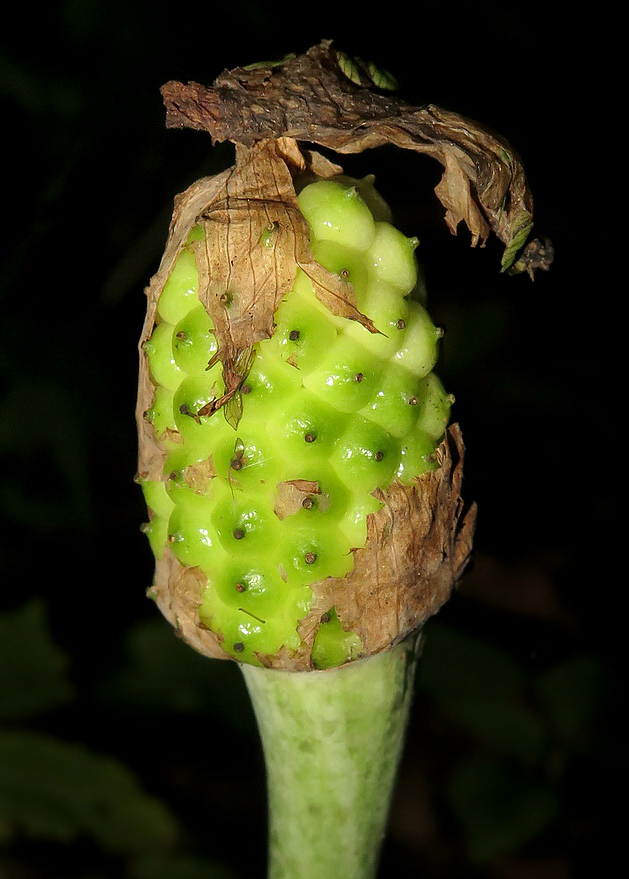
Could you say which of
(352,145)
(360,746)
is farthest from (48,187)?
(360,746)

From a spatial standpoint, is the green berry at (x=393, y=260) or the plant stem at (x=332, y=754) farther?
the plant stem at (x=332, y=754)

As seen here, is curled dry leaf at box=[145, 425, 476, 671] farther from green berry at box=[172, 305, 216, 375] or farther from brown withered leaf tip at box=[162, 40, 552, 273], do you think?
brown withered leaf tip at box=[162, 40, 552, 273]

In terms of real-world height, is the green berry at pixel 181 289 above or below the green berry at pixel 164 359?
above

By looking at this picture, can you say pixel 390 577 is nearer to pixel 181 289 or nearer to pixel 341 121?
pixel 181 289

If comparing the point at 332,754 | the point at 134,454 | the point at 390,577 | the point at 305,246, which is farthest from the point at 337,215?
the point at 134,454

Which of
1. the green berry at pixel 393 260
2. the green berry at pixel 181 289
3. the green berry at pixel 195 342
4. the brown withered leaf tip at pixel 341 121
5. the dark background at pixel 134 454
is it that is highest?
the brown withered leaf tip at pixel 341 121

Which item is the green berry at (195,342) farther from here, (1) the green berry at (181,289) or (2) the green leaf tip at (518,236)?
(2) the green leaf tip at (518,236)

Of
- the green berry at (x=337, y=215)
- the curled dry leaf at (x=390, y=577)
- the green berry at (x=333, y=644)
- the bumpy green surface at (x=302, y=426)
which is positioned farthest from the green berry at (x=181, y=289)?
the green berry at (x=333, y=644)

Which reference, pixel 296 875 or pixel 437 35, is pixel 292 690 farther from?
pixel 437 35
